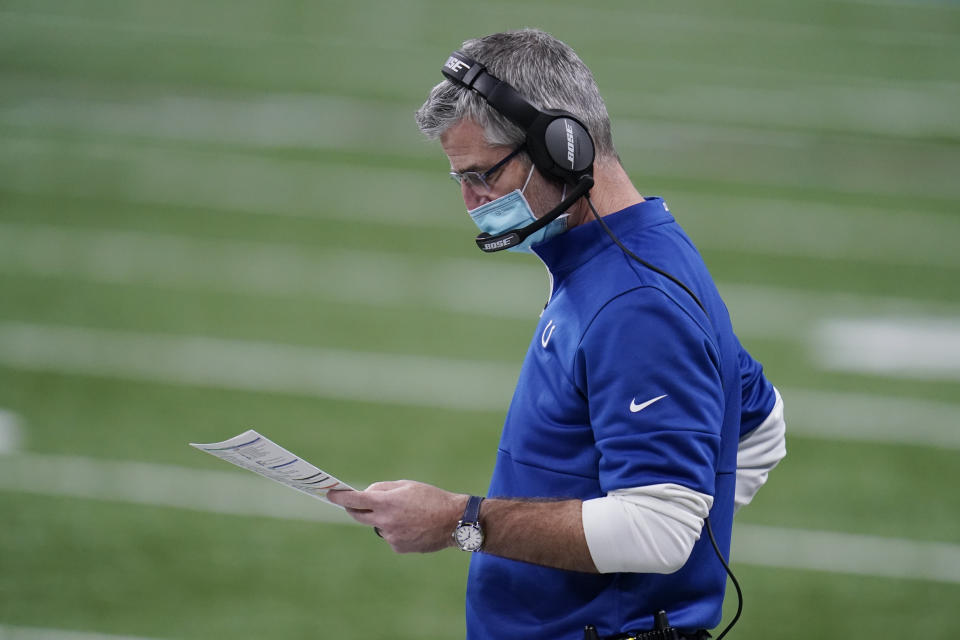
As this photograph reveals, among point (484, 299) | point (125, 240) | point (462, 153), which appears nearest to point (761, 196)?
point (484, 299)

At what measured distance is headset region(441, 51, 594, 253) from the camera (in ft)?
7.03

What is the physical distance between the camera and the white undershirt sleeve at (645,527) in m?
2.00

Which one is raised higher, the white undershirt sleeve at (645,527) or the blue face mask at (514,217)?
the blue face mask at (514,217)

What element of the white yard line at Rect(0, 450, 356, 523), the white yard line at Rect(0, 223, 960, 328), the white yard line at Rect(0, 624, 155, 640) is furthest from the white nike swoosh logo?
the white yard line at Rect(0, 223, 960, 328)

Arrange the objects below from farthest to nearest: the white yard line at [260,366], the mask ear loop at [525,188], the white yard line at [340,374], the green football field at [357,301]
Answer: the white yard line at [260,366] < the white yard line at [340,374] < the green football field at [357,301] < the mask ear loop at [525,188]

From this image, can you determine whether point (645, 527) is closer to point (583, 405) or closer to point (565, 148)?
point (583, 405)

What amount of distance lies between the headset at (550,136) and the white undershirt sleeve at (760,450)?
1.30ft

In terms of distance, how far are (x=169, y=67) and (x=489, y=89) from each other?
1010cm

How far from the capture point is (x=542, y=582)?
2.26 m

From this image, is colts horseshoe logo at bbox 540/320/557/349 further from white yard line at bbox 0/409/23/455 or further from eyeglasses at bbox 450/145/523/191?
white yard line at bbox 0/409/23/455

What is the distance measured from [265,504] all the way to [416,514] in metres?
3.51

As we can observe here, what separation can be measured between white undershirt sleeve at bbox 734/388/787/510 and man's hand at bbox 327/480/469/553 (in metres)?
0.72

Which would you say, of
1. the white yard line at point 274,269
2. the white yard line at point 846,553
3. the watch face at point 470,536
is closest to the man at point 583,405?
the watch face at point 470,536

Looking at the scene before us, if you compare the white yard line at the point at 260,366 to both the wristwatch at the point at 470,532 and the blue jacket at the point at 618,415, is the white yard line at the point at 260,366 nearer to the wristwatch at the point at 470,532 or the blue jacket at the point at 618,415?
the blue jacket at the point at 618,415
